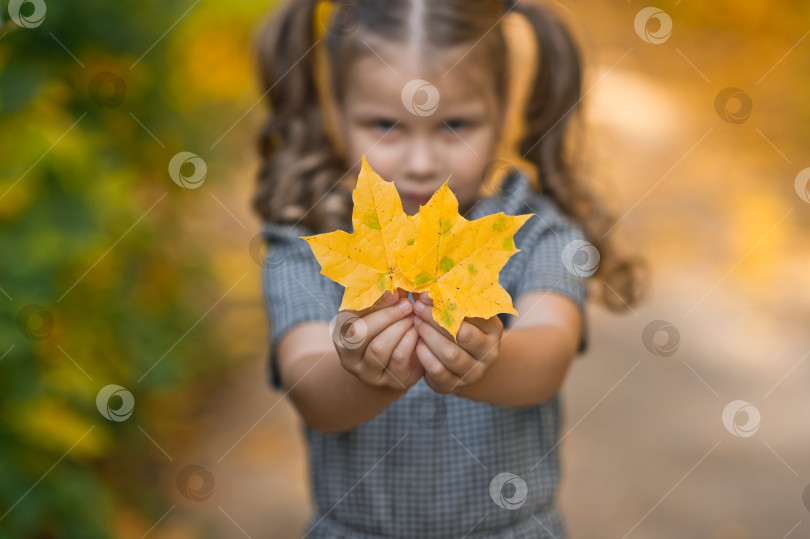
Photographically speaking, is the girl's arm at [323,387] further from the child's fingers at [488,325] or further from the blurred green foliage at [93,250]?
the blurred green foliage at [93,250]

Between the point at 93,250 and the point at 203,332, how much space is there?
1.18 metres

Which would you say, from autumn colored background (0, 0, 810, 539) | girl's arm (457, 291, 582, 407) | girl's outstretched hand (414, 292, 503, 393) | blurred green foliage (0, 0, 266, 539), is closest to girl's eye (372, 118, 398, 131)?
girl's arm (457, 291, 582, 407)

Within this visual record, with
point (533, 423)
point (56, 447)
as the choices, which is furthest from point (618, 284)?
point (56, 447)

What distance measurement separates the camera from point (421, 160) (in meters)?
1.45

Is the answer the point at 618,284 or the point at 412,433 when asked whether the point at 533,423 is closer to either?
the point at 412,433

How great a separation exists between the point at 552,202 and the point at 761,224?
408 centimetres

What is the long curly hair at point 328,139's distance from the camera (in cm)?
172

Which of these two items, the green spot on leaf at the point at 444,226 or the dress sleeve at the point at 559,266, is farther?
the dress sleeve at the point at 559,266

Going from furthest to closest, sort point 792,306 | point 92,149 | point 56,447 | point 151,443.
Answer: point 792,306 < point 151,443 < point 92,149 < point 56,447

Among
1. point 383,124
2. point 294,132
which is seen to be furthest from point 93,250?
point 383,124

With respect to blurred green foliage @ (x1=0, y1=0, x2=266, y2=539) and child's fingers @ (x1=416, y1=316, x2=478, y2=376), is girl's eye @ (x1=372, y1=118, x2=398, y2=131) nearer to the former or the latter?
child's fingers @ (x1=416, y1=316, x2=478, y2=376)

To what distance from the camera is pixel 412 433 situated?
1518 millimetres

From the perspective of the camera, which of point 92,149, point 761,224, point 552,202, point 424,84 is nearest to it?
point 424,84

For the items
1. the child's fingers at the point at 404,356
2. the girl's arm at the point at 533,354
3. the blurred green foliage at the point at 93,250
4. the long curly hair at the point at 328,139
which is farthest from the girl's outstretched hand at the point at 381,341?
the blurred green foliage at the point at 93,250
